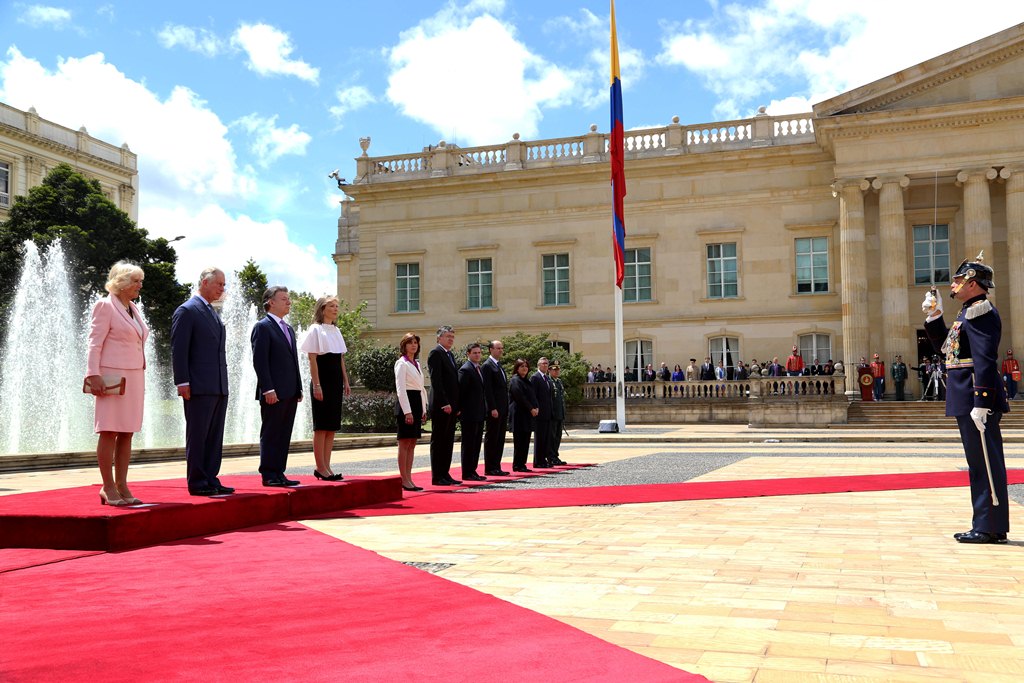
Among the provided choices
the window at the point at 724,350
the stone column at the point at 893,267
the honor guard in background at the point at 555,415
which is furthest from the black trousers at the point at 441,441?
the window at the point at 724,350

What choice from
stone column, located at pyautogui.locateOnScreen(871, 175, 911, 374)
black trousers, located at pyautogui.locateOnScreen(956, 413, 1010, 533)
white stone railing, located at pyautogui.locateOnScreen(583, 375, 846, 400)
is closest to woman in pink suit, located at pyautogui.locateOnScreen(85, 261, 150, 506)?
black trousers, located at pyautogui.locateOnScreen(956, 413, 1010, 533)

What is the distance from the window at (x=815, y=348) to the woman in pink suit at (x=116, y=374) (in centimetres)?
3289

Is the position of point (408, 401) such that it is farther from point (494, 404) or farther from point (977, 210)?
point (977, 210)

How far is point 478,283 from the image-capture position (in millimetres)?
41406

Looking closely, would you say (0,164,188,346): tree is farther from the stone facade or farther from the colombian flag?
the colombian flag

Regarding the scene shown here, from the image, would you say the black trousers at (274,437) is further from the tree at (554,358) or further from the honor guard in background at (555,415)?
the tree at (554,358)

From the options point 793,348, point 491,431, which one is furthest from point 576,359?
point 491,431

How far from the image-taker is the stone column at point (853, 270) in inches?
1342

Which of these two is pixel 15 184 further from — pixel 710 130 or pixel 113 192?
pixel 710 130

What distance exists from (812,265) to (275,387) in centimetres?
3216

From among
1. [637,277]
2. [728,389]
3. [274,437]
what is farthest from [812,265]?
[274,437]

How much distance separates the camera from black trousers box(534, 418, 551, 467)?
14.3m

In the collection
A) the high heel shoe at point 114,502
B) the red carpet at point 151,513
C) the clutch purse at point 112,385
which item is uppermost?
the clutch purse at point 112,385

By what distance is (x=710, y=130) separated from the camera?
3862 cm
